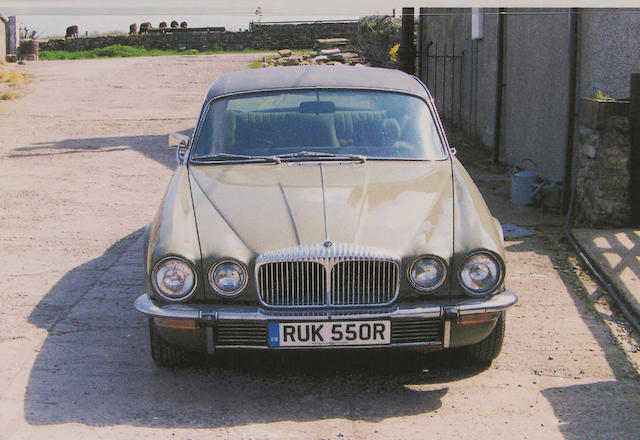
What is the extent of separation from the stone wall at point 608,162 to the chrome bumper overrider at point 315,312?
3.42 m

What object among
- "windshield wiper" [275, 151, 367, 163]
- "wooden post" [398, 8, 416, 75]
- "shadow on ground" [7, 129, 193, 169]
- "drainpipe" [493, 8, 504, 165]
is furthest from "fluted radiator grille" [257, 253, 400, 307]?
"wooden post" [398, 8, 416, 75]

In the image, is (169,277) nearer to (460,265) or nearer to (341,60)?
(460,265)

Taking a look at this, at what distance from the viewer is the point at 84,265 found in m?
7.06

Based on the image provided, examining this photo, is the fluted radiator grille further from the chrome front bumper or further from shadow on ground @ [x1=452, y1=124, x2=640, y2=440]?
shadow on ground @ [x1=452, y1=124, x2=640, y2=440]

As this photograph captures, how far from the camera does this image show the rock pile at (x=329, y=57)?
25203 millimetres

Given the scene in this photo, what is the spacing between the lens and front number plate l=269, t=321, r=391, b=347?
4.25 meters

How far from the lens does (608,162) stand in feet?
24.0

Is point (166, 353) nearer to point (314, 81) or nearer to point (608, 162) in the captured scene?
point (314, 81)

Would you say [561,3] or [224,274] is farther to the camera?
[561,3]

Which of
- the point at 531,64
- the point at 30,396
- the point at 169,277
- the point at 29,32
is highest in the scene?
the point at 29,32

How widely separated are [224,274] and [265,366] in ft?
2.60

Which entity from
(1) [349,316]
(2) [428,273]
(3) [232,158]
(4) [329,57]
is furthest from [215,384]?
(4) [329,57]

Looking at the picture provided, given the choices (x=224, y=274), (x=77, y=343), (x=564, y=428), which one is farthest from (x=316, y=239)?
(x=77, y=343)

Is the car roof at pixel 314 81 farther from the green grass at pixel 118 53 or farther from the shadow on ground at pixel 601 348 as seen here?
the green grass at pixel 118 53
